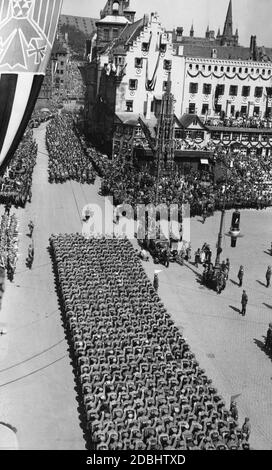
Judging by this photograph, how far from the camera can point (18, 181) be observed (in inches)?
1684

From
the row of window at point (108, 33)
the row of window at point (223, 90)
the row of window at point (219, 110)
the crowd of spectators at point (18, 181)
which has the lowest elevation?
the crowd of spectators at point (18, 181)

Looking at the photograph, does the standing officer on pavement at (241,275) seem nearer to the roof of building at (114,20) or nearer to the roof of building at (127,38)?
the roof of building at (127,38)

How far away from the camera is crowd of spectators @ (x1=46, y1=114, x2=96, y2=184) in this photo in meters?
48.6

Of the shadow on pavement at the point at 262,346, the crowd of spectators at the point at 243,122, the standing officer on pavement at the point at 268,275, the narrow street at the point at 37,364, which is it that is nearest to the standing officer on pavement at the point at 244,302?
the shadow on pavement at the point at 262,346

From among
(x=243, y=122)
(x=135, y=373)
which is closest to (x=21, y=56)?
(x=135, y=373)

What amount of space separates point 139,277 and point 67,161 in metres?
29.8

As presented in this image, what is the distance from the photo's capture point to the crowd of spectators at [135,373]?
48.5 ft

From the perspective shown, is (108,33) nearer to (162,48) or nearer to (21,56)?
(162,48)

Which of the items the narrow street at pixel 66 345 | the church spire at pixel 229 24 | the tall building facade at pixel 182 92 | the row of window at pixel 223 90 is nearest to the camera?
the narrow street at pixel 66 345

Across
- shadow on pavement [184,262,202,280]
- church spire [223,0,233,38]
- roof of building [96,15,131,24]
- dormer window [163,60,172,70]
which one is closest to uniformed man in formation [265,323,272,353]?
shadow on pavement [184,262,202,280]

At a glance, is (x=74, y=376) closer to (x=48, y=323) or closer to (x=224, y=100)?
(x=48, y=323)

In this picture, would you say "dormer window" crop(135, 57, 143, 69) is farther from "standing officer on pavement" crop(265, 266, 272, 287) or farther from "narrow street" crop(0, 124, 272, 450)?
"standing officer on pavement" crop(265, 266, 272, 287)

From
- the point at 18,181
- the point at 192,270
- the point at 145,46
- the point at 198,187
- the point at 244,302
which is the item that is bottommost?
the point at 244,302

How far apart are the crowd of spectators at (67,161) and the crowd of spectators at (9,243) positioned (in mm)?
13511
